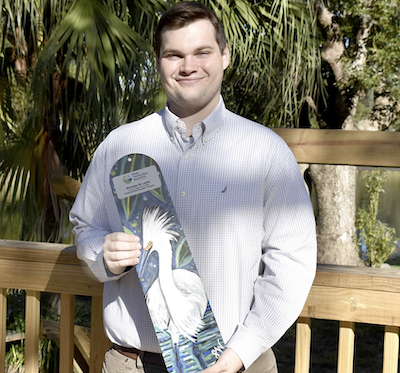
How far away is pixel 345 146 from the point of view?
154cm

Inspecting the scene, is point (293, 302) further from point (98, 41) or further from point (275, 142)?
point (98, 41)

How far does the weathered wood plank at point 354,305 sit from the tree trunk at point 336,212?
5.92 meters

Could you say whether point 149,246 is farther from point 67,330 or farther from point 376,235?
point 376,235

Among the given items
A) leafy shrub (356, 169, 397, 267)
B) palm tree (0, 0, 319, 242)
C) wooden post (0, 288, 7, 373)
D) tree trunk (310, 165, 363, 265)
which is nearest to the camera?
wooden post (0, 288, 7, 373)

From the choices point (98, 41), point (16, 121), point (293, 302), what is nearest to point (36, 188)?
point (16, 121)

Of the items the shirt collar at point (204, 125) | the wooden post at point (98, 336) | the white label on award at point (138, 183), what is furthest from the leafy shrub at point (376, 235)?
the white label on award at point (138, 183)

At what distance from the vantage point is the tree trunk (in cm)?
726

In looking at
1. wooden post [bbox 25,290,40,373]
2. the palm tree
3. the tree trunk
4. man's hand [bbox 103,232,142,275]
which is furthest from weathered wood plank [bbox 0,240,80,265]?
the tree trunk

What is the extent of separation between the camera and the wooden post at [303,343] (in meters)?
1.53

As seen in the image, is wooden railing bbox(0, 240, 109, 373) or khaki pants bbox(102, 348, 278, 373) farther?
wooden railing bbox(0, 240, 109, 373)

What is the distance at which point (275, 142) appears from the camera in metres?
1.26

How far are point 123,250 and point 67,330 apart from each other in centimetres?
63

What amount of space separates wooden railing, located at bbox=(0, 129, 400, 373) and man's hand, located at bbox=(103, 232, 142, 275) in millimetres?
449

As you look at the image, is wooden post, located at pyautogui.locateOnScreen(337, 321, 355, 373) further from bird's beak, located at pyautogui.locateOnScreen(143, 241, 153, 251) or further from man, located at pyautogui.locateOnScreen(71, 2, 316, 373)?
bird's beak, located at pyautogui.locateOnScreen(143, 241, 153, 251)
